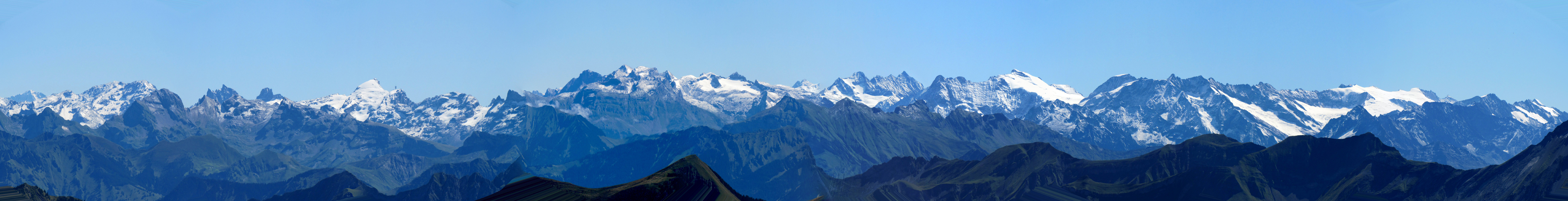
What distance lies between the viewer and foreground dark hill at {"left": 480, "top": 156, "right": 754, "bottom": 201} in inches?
2461

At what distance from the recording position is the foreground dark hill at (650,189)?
205 feet

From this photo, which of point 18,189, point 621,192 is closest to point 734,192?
point 621,192

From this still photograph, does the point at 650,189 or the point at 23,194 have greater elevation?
the point at 23,194

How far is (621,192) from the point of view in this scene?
69750 mm

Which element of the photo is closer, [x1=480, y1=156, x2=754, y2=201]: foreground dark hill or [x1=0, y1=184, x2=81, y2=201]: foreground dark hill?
[x1=480, y1=156, x2=754, y2=201]: foreground dark hill

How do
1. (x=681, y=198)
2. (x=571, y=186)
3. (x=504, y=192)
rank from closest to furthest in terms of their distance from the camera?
(x=504, y=192) → (x=571, y=186) → (x=681, y=198)

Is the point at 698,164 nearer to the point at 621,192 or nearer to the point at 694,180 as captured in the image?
the point at 694,180

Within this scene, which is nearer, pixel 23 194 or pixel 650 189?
pixel 650 189

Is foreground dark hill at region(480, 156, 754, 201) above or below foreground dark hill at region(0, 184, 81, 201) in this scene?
below

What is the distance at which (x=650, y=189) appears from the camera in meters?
71.8

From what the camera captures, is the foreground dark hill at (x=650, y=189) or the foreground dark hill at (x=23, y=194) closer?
the foreground dark hill at (x=650, y=189)

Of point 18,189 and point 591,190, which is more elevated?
point 18,189

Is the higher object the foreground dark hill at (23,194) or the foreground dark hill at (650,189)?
the foreground dark hill at (23,194)

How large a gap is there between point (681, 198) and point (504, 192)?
1593cm
